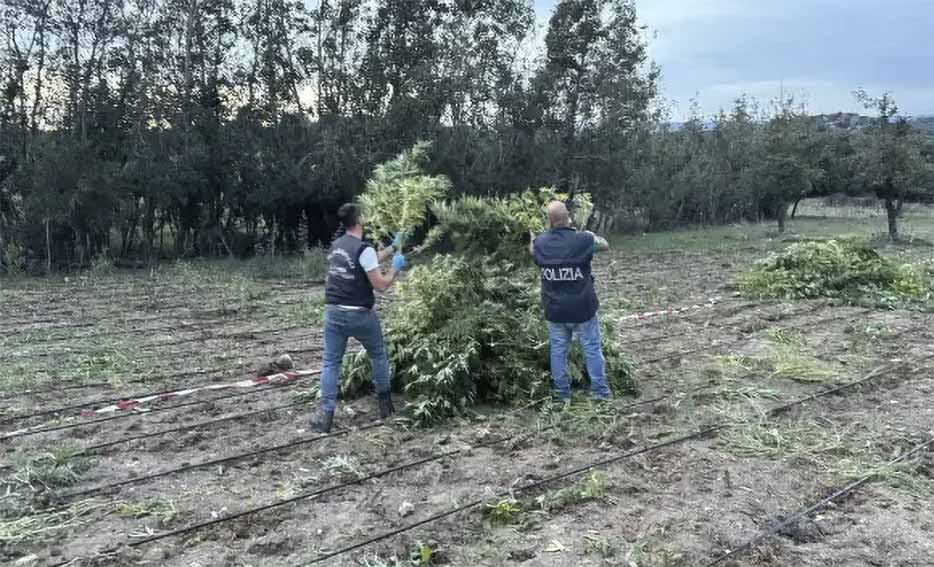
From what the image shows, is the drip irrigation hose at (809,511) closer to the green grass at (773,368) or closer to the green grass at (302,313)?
the green grass at (773,368)

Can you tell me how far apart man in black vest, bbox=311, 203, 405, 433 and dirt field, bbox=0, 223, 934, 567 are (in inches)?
15.2

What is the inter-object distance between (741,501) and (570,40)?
2125 centimetres

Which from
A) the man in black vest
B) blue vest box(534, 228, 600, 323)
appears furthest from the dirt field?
blue vest box(534, 228, 600, 323)

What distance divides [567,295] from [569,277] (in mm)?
137

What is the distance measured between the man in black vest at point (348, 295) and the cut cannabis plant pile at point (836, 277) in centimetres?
833

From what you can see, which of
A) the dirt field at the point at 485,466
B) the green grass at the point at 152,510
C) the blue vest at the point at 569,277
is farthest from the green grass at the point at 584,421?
the green grass at the point at 152,510

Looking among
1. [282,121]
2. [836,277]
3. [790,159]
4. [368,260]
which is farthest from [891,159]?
A: [368,260]

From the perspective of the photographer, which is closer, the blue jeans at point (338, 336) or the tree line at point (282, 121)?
the blue jeans at point (338, 336)

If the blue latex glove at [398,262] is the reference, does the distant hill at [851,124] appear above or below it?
above

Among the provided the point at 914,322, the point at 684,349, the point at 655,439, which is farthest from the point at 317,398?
the point at 914,322

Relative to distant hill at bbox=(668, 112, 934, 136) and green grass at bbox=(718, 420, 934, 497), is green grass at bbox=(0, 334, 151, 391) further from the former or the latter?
distant hill at bbox=(668, 112, 934, 136)

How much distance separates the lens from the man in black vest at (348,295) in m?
5.68

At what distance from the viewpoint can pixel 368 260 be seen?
5633 mm

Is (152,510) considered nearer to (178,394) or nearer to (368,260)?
(368,260)
